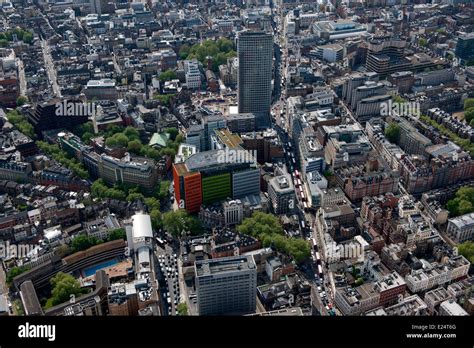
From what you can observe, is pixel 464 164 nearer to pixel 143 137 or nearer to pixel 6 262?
pixel 143 137

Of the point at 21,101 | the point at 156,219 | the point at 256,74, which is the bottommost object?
the point at 156,219

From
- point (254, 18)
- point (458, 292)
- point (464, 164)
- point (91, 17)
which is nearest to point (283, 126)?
point (464, 164)

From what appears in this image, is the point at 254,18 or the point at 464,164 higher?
the point at 254,18

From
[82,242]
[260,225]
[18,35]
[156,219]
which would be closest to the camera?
[82,242]

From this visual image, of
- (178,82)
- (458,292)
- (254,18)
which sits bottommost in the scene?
(458,292)

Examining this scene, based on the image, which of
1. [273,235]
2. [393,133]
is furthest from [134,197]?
[393,133]

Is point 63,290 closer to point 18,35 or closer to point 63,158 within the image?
point 63,158

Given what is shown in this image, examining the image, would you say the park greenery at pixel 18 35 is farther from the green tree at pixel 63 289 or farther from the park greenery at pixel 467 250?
the park greenery at pixel 467 250

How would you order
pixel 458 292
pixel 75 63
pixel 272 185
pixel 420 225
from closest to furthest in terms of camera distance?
1. pixel 458 292
2. pixel 420 225
3. pixel 272 185
4. pixel 75 63
